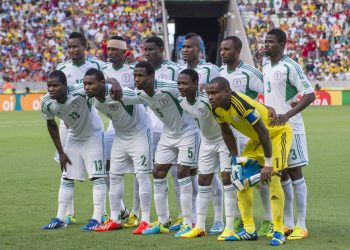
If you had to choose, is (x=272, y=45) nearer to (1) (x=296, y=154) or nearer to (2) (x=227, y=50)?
(2) (x=227, y=50)

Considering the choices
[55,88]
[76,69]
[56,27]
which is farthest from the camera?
[56,27]

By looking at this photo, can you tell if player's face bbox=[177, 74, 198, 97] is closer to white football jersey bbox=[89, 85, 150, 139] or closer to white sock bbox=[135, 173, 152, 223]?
white football jersey bbox=[89, 85, 150, 139]

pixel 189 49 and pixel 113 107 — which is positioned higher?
pixel 189 49

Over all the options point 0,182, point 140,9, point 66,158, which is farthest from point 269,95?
point 140,9

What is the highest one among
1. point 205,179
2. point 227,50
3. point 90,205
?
point 227,50

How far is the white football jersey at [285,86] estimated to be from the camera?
408 inches

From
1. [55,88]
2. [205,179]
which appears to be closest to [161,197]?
[205,179]

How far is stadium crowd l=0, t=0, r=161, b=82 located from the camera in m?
48.4

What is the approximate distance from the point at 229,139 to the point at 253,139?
271 mm

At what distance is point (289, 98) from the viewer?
10.5 m

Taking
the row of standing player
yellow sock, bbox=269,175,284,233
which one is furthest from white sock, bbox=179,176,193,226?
yellow sock, bbox=269,175,284,233

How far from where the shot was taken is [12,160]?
68.5 ft

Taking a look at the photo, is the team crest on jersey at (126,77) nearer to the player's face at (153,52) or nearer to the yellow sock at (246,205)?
the player's face at (153,52)

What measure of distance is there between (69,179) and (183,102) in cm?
202
